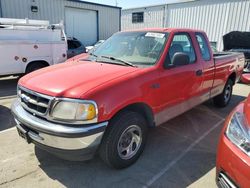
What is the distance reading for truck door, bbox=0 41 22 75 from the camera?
7.02m

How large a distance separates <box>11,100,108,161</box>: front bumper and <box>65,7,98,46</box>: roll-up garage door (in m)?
15.1

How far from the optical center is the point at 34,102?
2721 millimetres

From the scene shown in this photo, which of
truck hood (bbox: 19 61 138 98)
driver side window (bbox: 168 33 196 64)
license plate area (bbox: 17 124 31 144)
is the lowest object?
license plate area (bbox: 17 124 31 144)

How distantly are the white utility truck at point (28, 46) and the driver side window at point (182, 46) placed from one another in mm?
5416

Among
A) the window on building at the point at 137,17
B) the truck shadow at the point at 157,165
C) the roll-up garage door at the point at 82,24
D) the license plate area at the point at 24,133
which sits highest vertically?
the window on building at the point at 137,17

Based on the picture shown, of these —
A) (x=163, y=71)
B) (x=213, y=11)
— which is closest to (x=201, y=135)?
(x=163, y=71)

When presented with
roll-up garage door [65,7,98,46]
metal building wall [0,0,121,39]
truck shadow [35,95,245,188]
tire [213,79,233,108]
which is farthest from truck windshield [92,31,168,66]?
roll-up garage door [65,7,98,46]

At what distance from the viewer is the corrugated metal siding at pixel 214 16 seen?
52.5 ft

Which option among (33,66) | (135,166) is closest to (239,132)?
(135,166)

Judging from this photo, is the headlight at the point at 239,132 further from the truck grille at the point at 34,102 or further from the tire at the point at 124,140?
the truck grille at the point at 34,102

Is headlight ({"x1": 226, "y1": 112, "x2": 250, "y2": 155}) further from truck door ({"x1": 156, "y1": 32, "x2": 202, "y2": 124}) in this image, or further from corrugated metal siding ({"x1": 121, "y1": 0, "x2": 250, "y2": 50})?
corrugated metal siding ({"x1": 121, "y1": 0, "x2": 250, "y2": 50})

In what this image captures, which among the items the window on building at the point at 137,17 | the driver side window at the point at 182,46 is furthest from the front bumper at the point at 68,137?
the window on building at the point at 137,17

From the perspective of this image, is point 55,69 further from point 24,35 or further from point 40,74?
point 24,35

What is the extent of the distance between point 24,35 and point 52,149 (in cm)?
606
